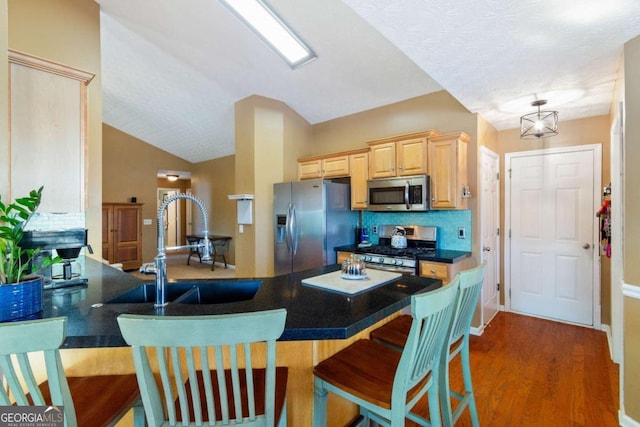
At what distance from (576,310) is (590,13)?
10.6ft

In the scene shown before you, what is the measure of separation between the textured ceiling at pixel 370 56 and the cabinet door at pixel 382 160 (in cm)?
74

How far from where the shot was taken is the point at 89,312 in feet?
4.14

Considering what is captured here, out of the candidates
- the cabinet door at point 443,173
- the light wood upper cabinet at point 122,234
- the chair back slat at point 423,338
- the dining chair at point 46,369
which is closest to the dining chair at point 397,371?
the chair back slat at point 423,338

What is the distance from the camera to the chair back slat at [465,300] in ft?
4.60

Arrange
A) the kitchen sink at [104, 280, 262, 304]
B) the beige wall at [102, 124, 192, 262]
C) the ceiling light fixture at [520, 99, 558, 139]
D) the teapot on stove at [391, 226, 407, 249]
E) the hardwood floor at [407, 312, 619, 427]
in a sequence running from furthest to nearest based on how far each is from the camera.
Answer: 1. the beige wall at [102, 124, 192, 262]
2. the teapot on stove at [391, 226, 407, 249]
3. the ceiling light fixture at [520, 99, 558, 139]
4. the hardwood floor at [407, 312, 619, 427]
5. the kitchen sink at [104, 280, 262, 304]

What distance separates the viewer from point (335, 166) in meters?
4.30

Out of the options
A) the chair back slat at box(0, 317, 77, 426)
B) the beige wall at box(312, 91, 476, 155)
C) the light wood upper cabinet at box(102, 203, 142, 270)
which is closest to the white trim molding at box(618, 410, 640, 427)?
the beige wall at box(312, 91, 476, 155)

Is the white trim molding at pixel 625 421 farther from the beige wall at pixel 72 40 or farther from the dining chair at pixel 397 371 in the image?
the beige wall at pixel 72 40

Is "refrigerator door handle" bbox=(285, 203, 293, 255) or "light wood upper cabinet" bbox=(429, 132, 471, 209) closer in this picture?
"light wood upper cabinet" bbox=(429, 132, 471, 209)

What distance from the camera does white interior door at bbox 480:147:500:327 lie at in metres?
3.53

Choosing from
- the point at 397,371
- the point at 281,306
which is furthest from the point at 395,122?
the point at 397,371

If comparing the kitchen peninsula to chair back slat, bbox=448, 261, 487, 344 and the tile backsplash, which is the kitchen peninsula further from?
the tile backsplash

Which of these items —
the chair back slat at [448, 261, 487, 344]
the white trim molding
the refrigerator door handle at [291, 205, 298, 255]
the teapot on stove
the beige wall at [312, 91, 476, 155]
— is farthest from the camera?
the refrigerator door handle at [291, 205, 298, 255]

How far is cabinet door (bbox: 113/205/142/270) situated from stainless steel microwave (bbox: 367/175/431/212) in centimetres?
612
